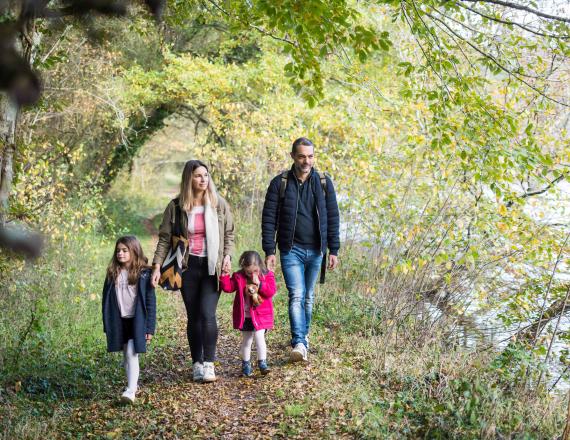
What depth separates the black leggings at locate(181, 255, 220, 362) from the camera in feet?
18.4

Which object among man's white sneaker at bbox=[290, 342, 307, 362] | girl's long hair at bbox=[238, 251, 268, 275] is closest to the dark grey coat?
girl's long hair at bbox=[238, 251, 268, 275]

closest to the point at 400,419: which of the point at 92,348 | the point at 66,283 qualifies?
the point at 92,348

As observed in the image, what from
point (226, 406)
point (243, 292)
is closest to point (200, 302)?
point (243, 292)

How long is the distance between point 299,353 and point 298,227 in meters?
1.22

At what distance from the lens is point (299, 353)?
6.03 metres

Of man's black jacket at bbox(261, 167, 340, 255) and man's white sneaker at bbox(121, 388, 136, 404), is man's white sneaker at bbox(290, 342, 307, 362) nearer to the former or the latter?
man's black jacket at bbox(261, 167, 340, 255)

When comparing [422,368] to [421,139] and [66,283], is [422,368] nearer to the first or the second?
[421,139]

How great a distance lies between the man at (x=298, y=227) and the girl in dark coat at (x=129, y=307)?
4.02 ft

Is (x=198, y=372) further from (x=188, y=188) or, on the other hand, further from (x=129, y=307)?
(x=188, y=188)

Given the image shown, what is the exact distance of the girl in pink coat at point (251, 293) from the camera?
5688 millimetres

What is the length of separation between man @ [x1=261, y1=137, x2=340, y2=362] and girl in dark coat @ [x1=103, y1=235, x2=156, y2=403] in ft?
4.02

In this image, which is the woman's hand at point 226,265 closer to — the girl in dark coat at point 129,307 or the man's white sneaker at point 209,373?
the girl in dark coat at point 129,307

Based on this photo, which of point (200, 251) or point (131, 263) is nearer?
point (131, 263)

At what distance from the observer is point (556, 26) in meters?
5.77
